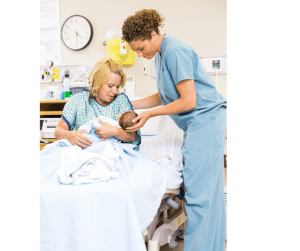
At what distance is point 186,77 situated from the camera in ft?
4.39

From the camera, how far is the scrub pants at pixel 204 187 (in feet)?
4.42

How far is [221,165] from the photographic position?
146cm

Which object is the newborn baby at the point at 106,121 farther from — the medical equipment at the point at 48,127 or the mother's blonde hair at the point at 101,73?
the medical equipment at the point at 48,127

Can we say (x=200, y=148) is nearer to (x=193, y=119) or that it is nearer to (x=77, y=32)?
(x=193, y=119)

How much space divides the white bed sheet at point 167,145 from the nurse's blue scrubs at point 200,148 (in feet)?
0.39

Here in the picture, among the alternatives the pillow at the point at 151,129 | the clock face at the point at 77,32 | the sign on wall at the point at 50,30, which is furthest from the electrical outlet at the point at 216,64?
the sign on wall at the point at 50,30

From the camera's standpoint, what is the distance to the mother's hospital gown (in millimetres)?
1699

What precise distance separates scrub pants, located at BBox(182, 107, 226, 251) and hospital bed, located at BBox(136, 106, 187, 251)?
3.5 inches

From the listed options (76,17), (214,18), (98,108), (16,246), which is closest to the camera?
(16,246)

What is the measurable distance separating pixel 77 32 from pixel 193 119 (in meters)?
2.37

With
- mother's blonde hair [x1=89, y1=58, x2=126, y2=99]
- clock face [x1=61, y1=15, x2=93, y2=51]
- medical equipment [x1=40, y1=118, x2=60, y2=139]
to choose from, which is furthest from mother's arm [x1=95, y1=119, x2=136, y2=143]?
clock face [x1=61, y1=15, x2=93, y2=51]
